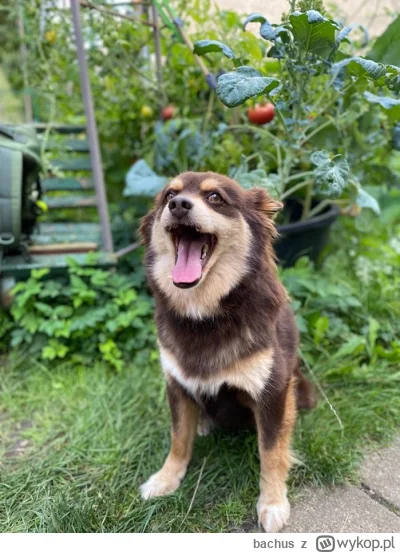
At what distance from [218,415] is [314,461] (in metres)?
0.48

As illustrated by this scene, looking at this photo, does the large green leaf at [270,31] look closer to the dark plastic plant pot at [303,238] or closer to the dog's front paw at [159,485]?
the dark plastic plant pot at [303,238]

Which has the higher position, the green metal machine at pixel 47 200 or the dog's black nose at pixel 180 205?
the dog's black nose at pixel 180 205

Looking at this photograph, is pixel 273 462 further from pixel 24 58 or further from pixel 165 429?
pixel 24 58

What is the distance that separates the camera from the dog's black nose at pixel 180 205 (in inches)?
63.3

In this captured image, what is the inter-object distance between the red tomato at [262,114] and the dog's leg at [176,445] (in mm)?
1791

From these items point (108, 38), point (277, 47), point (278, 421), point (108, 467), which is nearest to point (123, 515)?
point (108, 467)

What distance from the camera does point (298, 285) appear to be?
296cm

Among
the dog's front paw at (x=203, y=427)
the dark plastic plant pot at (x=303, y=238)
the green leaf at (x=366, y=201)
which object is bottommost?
the dog's front paw at (x=203, y=427)

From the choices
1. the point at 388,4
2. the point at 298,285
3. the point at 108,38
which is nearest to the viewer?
the point at 298,285

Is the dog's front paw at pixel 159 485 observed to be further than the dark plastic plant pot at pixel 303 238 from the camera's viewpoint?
No

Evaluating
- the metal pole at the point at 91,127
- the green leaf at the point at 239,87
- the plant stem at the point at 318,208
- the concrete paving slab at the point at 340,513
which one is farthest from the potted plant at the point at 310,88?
the concrete paving slab at the point at 340,513

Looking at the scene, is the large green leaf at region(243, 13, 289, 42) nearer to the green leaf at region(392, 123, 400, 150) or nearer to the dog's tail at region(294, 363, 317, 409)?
the green leaf at region(392, 123, 400, 150)
